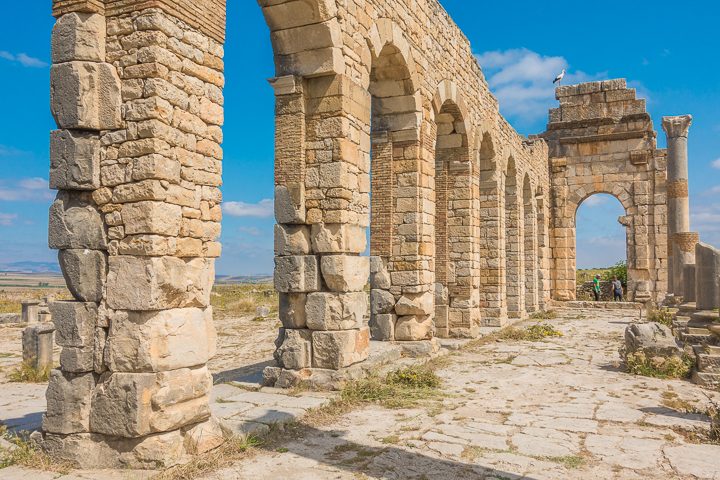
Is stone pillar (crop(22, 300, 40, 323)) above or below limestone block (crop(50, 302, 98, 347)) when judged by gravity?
below

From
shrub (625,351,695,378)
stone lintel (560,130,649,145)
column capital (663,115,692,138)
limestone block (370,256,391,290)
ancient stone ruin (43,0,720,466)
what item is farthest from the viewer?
stone lintel (560,130,649,145)

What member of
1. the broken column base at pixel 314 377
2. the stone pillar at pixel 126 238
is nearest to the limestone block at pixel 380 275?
the broken column base at pixel 314 377

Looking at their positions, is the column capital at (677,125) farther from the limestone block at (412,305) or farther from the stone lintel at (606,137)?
the limestone block at (412,305)

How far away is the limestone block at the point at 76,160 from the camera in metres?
4.64

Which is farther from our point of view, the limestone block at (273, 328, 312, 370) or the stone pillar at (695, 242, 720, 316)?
the stone pillar at (695, 242, 720, 316)

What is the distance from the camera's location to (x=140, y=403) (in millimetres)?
4355

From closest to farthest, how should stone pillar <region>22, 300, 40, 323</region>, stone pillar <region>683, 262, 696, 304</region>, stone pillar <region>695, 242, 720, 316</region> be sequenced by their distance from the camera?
stone pillar <region>695, 242, 720, 316</region> → stone pillar <region>683, 262, 696, 304</region> → stone pillar <region>22, 300, 40, 323</region>

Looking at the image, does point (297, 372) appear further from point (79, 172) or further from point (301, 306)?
Answer: point (79, 172)

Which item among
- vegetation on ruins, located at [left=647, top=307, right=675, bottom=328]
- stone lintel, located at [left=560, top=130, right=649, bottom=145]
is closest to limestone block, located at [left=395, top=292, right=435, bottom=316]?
vegetation on ruins, located at [left=647, top=307, right=675, bottom=328]

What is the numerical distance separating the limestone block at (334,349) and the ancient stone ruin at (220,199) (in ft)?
0.08

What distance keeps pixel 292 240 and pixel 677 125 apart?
16528mm

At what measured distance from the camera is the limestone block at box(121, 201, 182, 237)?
14.5 feet

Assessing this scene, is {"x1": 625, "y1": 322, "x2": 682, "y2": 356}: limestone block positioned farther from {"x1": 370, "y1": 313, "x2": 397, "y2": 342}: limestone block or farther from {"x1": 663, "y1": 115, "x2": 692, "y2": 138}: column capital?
{"x1": 663, "y1": 115, "x2": 692, "y2": 138}: column capital

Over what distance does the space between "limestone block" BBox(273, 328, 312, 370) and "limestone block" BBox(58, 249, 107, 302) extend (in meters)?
3.20
